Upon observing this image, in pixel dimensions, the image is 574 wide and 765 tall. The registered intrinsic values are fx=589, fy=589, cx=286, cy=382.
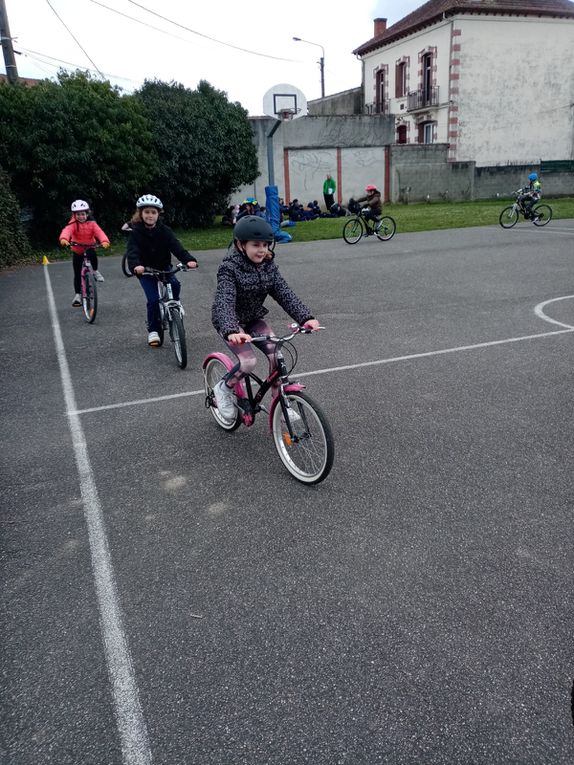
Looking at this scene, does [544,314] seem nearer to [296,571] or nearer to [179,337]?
[179,337]

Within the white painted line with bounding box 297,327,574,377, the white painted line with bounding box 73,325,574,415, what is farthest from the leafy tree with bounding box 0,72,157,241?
the white painted line with bounding box 297,327,574,377

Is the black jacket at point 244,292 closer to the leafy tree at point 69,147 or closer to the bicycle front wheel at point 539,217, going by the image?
the leafy tree at point 69,147

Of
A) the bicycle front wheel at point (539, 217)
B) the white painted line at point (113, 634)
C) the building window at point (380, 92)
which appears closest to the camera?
the white painted line at point (113, 634)

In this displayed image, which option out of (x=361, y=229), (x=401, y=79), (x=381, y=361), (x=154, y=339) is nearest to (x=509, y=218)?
(x=361, y=229)

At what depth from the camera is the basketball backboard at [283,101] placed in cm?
2011

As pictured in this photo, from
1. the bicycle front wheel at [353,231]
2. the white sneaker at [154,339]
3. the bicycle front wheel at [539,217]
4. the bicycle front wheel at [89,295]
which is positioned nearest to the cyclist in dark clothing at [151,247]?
the white sneaker at [154,339]

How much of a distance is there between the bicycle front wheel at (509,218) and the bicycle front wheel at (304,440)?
18.8 m

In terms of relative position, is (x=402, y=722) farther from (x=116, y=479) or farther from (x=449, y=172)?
(x=449, y=172)

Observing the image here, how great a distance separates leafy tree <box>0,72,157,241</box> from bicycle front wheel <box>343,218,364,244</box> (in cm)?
783

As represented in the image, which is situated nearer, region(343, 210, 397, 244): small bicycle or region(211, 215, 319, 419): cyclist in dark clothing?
region(211, 215, 319, 419): cyclist in dark clothing

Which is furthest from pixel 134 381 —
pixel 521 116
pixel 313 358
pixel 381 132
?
pixel 521 116

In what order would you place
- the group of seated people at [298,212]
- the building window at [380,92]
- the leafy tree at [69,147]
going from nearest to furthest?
the leafy tree at [69,147] → the group of seated people at [298,212] → the building window at [380,92]

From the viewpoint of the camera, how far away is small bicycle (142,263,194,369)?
7223 millimetres

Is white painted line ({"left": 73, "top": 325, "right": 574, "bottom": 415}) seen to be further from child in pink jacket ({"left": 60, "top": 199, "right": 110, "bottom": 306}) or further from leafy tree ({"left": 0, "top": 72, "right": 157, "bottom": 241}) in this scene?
leafy tree ({"left": 0, "top": 72, "right": 157, "bottom": 241})
